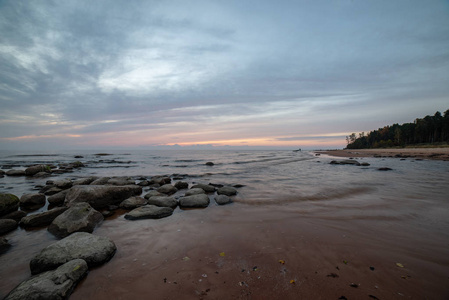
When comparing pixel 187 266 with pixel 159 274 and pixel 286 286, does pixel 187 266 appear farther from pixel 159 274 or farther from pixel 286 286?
pixel 286 286

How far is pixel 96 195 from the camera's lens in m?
7.71

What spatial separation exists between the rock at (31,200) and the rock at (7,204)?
1146mm

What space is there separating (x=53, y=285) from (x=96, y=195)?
18.1ft

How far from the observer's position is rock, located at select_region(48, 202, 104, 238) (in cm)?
526

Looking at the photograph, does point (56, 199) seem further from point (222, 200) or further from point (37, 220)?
point (222, 200)

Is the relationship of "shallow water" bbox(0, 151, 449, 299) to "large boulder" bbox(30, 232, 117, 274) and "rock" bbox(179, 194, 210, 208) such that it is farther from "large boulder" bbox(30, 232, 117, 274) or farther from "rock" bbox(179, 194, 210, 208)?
"rock" bbox(179, 194, 210, 208)

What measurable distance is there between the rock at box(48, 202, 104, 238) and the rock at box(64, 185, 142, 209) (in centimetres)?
170

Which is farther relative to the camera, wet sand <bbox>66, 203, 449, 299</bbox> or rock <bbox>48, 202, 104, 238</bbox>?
rock <bbox>48, 202, 104, 238</bbox>

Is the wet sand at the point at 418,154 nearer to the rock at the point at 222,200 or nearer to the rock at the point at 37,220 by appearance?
the rock at the point at 222,200

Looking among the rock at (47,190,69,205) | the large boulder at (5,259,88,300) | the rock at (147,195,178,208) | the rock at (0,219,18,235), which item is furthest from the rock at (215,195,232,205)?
the rock at (47,190,69,205)

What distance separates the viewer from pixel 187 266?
3609 mm

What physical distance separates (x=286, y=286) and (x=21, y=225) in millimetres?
8210

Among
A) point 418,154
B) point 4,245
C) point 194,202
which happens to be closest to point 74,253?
point 4,245

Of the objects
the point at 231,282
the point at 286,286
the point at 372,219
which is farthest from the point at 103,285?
the point at 372,219
